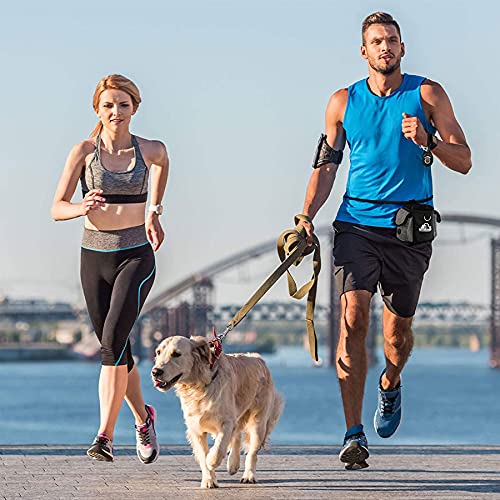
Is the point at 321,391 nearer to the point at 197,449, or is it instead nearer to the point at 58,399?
the point at 58,399

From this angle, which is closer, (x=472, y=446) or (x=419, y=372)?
(x=472, y=446)

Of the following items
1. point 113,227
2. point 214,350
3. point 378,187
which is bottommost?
point 214,350

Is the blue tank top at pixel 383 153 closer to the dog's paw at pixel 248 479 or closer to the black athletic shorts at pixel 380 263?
the black athletic shorts at pixel 380 263

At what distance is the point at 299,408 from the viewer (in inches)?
3223

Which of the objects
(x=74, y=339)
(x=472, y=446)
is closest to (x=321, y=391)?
(x=74, y=339)

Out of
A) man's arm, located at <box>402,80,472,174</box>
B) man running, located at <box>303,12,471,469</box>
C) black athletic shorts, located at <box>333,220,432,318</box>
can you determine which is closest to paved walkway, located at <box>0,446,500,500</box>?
man running, located at <box>303,12,471,469</box>

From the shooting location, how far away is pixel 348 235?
8.50 meters

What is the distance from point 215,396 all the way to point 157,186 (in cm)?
126

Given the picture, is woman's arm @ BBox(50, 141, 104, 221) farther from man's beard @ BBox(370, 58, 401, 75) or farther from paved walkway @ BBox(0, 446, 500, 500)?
man's beard @ BBox(370, 58, 401, 75)

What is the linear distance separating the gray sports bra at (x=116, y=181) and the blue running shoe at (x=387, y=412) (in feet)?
5.76

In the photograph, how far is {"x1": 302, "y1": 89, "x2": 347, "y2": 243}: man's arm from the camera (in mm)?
8492

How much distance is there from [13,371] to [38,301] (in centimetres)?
2400

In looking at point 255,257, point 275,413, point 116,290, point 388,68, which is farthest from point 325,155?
point 255,257

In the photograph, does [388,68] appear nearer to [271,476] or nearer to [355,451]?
[355,451]
